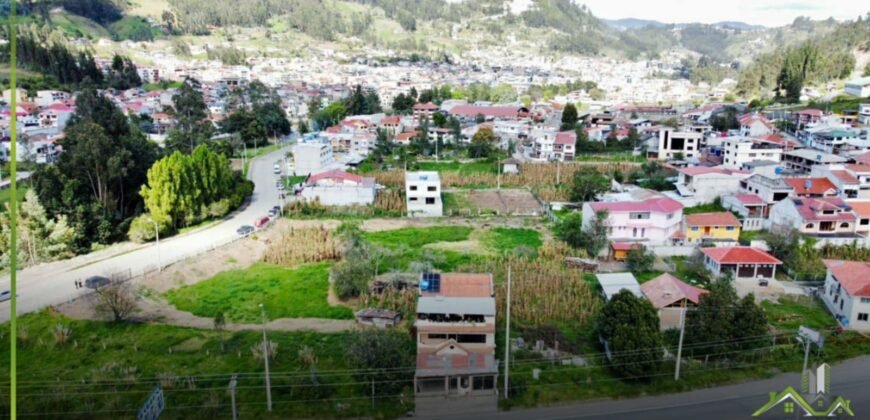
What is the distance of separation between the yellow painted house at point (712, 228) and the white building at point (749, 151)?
33.3ft

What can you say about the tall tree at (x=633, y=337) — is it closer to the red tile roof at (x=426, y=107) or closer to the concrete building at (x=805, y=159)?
the concrete building at (x=805, y=159)

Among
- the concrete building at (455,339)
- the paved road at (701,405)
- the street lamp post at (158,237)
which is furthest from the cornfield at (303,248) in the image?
the paved road at (701,405)

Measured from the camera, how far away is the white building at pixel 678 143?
1342 inches

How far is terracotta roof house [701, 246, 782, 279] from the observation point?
17.2 metres

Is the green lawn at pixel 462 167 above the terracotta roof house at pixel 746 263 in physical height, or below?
above

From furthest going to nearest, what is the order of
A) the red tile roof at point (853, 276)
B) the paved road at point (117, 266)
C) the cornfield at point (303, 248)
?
the cornfield at point (303, 248) → the paved road at point (117, 266) → the red tile roof at point (853, 276)

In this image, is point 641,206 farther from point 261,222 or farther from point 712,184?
point 261,222

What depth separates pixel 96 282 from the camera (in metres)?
16.7

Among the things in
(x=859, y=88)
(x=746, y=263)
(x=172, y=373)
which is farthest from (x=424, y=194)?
(x=859, y=88)

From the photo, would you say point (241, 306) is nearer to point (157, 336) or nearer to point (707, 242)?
point (157, 336)

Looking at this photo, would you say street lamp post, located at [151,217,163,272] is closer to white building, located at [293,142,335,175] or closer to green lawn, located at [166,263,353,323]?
green lawn, located at [166,263,353,323]

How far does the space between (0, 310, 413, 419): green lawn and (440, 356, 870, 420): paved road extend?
2.72m

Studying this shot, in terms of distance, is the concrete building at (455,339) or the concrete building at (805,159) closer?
the concrete building at (455,339)

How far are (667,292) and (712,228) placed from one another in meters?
7.30
